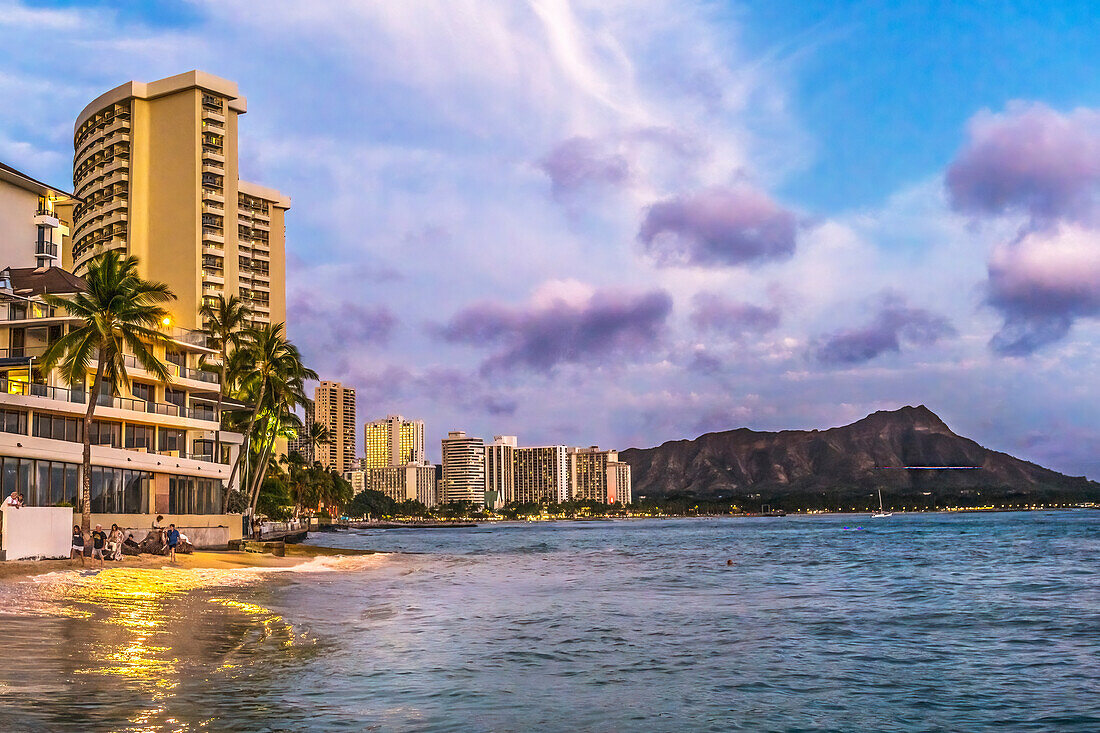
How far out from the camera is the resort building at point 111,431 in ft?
162

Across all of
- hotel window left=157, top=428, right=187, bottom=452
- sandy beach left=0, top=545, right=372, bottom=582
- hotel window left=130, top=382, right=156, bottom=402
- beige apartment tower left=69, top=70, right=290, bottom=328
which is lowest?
sandy beach left=0, top=545, right=372, bottom=582

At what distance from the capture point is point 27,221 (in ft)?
248

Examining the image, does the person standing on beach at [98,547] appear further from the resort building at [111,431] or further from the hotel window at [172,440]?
the hotel window at [172,440]

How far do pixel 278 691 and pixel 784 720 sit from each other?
6796 millimetres

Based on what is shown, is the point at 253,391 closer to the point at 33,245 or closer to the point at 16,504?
the point at 33,245

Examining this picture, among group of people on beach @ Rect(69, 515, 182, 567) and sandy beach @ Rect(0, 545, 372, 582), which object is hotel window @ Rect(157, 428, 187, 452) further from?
group of people on beach @ Rect(69, 515, 182, 567)

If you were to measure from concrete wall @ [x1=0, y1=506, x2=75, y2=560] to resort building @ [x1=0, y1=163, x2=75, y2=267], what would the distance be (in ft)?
150

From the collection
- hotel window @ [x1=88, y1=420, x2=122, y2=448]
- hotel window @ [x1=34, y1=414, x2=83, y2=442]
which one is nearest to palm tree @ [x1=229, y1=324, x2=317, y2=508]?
hotel window @ [x1=88, y1=420, x2=122, y2=448]

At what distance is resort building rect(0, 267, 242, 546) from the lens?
49.5 meters

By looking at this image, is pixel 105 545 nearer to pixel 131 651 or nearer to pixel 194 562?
pixel 194 562

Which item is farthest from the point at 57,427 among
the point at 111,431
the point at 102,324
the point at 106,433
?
the point at 102,324

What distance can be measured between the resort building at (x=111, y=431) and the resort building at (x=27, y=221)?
9.86 metres

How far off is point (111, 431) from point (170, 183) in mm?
76222

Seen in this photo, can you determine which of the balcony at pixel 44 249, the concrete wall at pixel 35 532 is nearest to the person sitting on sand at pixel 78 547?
the concrete wall at pixel 35 532
